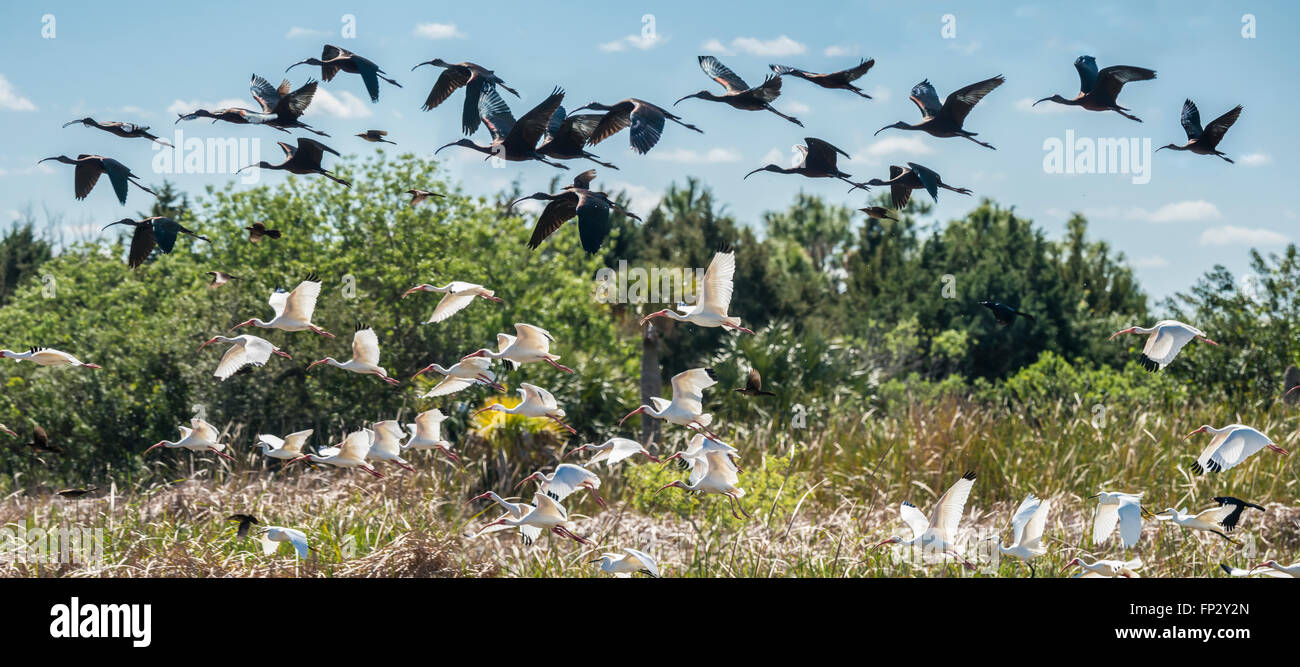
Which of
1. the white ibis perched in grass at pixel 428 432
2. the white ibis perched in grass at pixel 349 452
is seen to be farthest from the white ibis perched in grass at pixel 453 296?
the white ibis perched in grass at pixel 349 452

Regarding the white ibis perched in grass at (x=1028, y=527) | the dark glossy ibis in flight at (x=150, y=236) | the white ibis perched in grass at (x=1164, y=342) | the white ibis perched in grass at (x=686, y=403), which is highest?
the dark glossy ibis in flight at (x=150, y=236)

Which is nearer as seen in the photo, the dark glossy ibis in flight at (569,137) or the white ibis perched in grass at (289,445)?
the dark glossy ibis in flight at (569,137)

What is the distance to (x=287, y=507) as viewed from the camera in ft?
31.0

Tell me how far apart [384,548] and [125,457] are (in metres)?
6.87

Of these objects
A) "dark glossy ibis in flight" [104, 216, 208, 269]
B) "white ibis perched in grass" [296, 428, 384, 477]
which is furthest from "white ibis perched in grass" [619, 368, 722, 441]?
"dark glossy ibis in flight" [104, 216, 208, 269]

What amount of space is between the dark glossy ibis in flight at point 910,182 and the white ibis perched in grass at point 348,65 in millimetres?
3078

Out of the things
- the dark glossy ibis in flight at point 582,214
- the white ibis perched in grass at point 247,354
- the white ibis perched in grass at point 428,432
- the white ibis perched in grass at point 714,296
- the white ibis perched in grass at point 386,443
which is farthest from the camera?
the white ibis perched in grass at point 428,432

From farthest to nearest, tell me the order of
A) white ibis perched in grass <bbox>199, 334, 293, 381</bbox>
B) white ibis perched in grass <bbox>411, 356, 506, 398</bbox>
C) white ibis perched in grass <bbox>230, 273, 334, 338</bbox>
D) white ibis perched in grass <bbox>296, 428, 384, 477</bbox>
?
white ibis perched in grass <bbox>296, 428, 384, 477</bbox> < white ibis perched in grass <bbox>199, 334, 293, 381</bbox> < white ibis perched in grass <bbox>230, 273, 334, 338</bbox> < white ibis perched in grass <bbox>411, 356, 506, 398</bbox>

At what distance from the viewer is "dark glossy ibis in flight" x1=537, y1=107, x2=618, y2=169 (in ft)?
20.0

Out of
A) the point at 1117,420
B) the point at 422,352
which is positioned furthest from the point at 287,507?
the point at 1117,420

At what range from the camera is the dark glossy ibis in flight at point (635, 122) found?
19.2 ft

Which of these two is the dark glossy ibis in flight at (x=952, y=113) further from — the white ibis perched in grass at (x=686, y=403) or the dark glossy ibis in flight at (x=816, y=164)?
the white ibis perched in grass at (x=686, y=403)

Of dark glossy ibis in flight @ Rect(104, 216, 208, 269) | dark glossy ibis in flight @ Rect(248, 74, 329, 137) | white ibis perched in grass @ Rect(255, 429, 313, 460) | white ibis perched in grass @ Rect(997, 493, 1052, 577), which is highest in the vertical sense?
dark glossy ibis in flight @ Rect(248, 74, 329, 137)

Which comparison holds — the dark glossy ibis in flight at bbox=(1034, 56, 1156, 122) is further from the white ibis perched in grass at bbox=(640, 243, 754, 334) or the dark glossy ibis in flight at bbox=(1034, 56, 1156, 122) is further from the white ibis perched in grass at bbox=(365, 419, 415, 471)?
the white ibis perched in grass at bbox=(365, 419, 415, 471)
